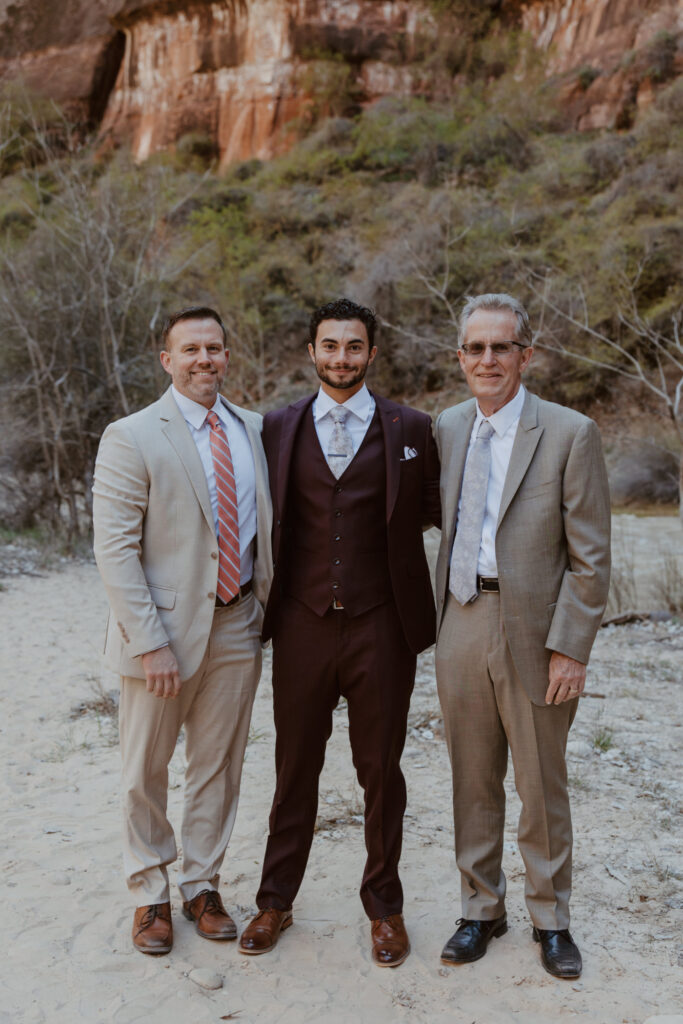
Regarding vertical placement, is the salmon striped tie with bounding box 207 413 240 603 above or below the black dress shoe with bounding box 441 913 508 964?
above

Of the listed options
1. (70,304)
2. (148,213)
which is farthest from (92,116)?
(70,304)

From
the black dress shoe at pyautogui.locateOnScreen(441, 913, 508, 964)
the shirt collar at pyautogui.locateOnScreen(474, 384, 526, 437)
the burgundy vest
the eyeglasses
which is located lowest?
the black dress shoe at pyautogui.locateOnScreen(441, 913, 508, 964)

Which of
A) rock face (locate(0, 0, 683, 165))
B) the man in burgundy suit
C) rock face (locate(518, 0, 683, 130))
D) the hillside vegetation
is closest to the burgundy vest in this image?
the man in burgundy suit

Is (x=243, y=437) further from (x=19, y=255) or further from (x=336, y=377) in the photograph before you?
(x=19, y=255)

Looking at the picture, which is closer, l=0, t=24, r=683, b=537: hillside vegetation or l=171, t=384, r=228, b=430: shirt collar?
l=171, t=384, r=228, b=430: shirt collar

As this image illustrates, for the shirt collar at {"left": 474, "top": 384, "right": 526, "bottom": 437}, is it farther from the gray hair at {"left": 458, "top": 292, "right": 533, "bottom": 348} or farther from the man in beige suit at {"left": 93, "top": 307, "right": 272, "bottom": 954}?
the man in beige suit at {"left": 93, "top": 307, "right": 272, "bottom": 954}

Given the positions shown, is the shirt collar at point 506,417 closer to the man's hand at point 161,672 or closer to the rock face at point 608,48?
the man's hand at point 161,672

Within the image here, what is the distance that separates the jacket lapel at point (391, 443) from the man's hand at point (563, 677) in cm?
68

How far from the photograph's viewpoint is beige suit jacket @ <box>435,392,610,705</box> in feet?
8.67

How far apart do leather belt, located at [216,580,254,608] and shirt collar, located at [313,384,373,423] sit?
2.01ft

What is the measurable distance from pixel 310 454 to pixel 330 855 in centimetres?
193

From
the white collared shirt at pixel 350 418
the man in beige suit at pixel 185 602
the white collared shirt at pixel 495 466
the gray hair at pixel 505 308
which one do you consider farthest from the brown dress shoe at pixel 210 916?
the gray hair at pixel 505 308

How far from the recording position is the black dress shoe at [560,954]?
275cm

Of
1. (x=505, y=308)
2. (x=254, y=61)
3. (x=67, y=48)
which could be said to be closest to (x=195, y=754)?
(x=505, y=308)
